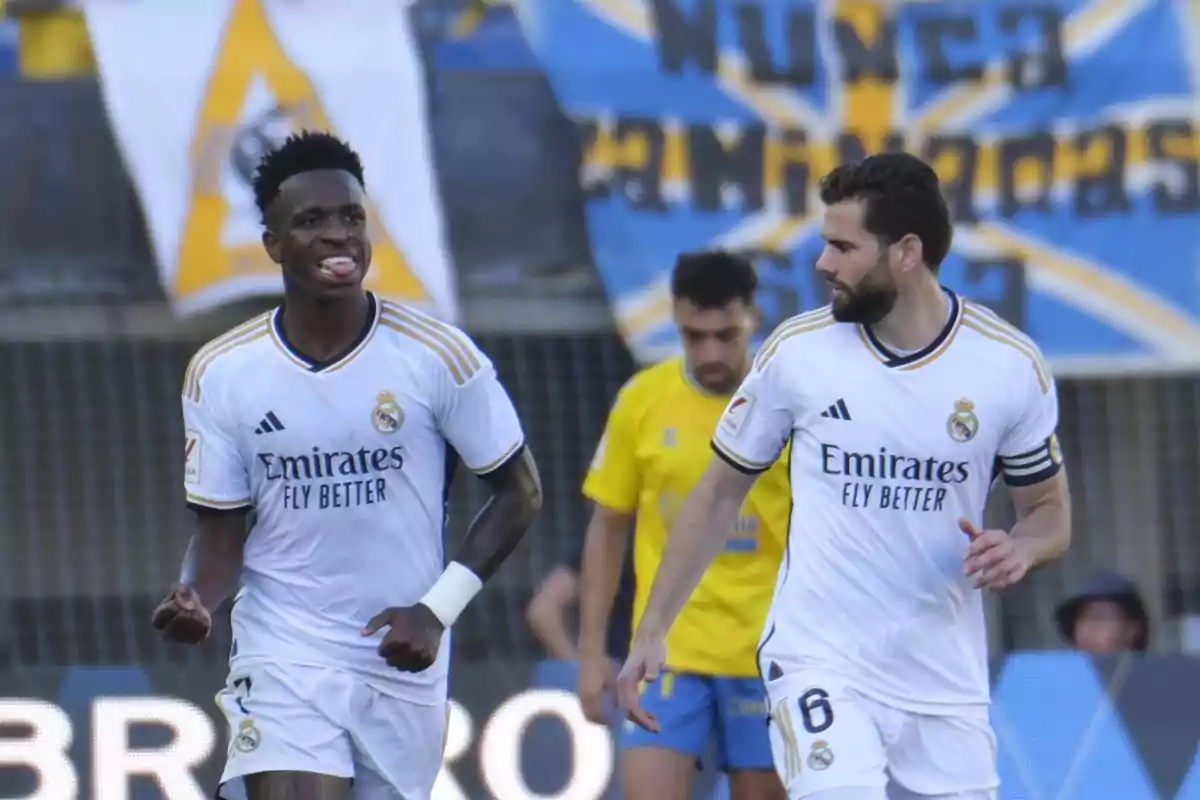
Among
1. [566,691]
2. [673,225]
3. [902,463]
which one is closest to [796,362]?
[902,463]

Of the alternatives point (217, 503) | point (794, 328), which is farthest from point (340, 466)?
point (794, 328)

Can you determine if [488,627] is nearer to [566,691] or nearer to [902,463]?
[566,691]

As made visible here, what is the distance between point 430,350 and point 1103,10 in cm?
589

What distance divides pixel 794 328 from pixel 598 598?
180 centimetres

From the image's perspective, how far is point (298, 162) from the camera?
17.7 ft

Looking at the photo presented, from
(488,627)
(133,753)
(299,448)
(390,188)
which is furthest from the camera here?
(488,627)

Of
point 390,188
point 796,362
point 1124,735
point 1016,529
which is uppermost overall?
point 390,188

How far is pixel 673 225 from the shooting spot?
34.1 feet

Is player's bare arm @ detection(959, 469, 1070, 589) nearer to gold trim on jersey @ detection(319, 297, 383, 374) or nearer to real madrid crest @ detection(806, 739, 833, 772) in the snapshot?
real madrid crest @ detection(806, 739, 833, 772)

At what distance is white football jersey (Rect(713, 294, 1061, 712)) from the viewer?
17.6 ft

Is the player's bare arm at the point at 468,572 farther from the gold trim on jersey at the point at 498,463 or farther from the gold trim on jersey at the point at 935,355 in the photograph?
the gold trim on jersey at the point at 935,355

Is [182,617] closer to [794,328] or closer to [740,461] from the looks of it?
[740,461]

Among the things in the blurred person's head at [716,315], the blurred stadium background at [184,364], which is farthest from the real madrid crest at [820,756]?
the blurred stadium background at [184,364]

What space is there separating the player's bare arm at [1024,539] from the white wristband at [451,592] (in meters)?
1.06
